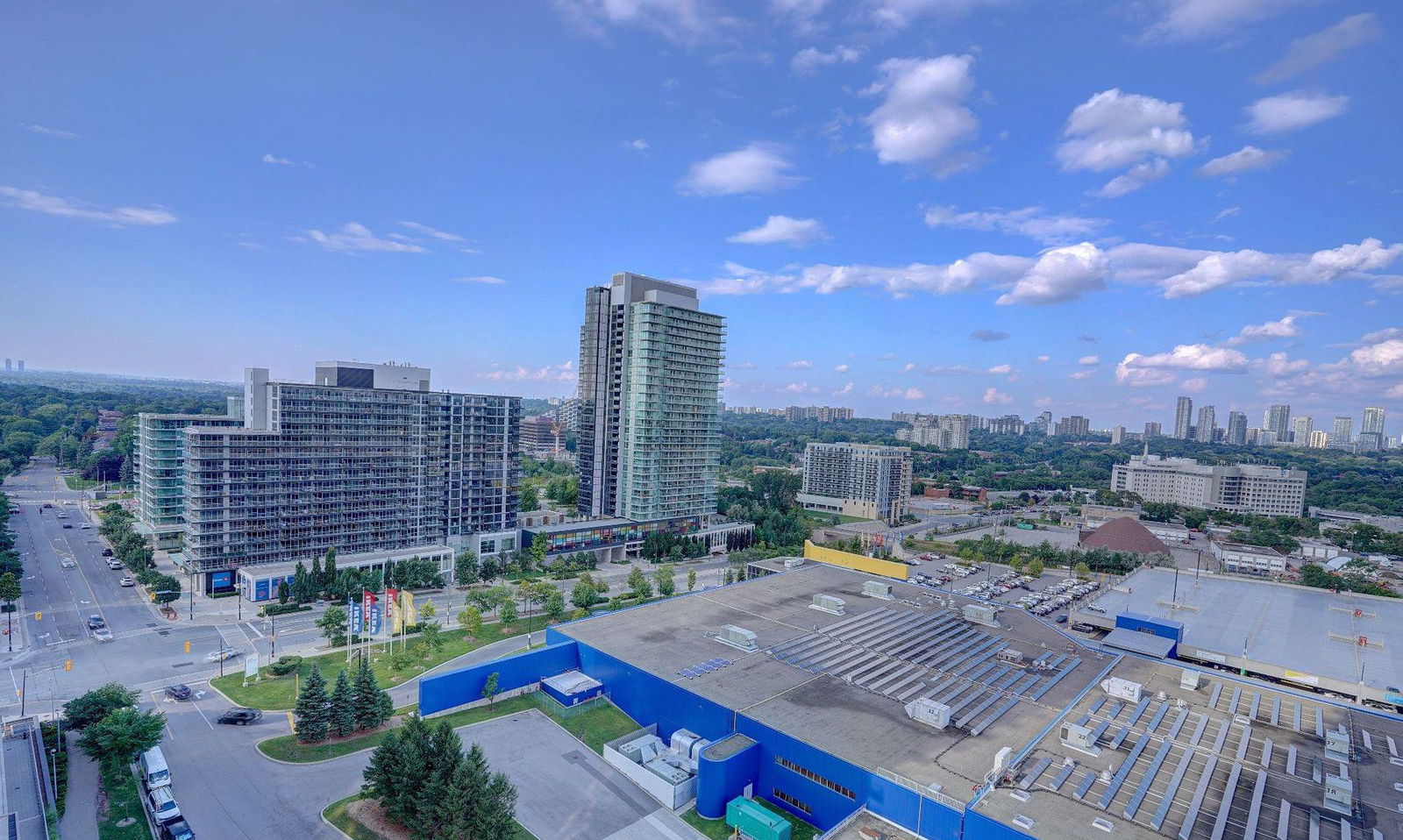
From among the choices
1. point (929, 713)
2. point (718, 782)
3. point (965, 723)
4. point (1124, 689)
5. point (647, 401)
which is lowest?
point (718, 782)

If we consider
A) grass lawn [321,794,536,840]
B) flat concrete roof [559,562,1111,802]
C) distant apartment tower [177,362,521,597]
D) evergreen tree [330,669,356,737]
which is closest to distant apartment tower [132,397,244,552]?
distant apartment tower [177,362,521,597]

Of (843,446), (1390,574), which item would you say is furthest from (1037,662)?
(843,446)

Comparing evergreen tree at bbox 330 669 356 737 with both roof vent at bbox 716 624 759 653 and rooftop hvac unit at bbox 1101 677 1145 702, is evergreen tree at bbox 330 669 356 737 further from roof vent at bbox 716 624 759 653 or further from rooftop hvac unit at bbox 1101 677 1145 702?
rooftop hvac unit at bbox 1101 677 1145 702

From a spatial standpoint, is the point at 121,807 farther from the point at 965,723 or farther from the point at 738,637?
the point at 965,723

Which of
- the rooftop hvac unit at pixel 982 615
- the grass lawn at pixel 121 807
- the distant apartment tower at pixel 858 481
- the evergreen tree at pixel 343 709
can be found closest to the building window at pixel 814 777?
the evergreen tree at pixel 343 709

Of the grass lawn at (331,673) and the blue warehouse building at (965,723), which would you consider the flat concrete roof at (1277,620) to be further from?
the grass lawn at (331,673)

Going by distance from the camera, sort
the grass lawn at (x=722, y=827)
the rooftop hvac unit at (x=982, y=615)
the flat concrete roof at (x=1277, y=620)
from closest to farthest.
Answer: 1. the grass lawn at (x=722, y=827)
2. the flat concrete roof at (x=1277, y=620)
3. the rooftop hvac unit at (x=982, y=615)

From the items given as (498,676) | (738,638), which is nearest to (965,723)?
(738,638)
